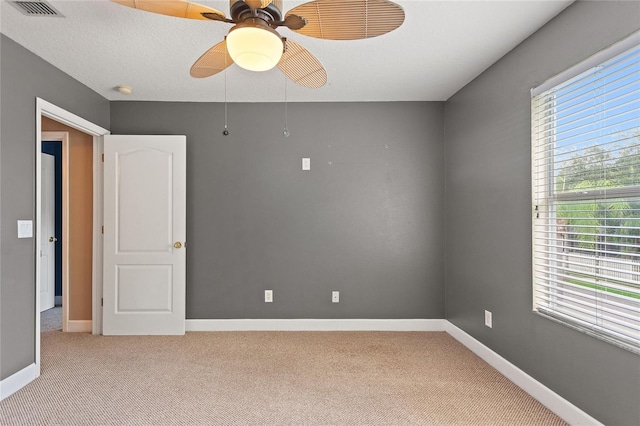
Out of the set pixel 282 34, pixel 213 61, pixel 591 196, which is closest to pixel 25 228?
pixel 213 61

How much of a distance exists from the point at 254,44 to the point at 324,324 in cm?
310

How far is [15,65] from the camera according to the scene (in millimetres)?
2500

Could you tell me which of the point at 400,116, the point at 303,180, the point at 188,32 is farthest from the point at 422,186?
the point at 188,32

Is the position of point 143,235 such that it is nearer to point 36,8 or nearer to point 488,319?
point 36,8

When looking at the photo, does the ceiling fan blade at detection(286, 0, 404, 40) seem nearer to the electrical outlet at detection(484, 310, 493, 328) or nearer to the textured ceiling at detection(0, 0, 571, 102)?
the textured ceiling at detection(0, 0, 571, 102)

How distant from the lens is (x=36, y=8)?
2.10 m

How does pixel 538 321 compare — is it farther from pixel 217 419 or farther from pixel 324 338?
pixel 217 419

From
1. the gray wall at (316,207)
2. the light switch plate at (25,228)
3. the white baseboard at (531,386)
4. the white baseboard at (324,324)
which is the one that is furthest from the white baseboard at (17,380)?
the white baseboard at (531,386)

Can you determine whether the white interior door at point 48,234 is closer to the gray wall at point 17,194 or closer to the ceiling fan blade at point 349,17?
the gray wall at point 17,194

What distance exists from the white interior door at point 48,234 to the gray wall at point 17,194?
2.32 meters

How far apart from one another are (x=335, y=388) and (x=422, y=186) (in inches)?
90.5

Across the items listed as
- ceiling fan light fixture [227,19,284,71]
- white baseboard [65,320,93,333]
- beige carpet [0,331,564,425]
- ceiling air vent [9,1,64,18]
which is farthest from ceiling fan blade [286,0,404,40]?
white baseboard [65,320,93,333]

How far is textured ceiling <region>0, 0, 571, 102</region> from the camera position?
7.09 feet

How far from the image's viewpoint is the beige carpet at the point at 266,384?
2174 millimetres
